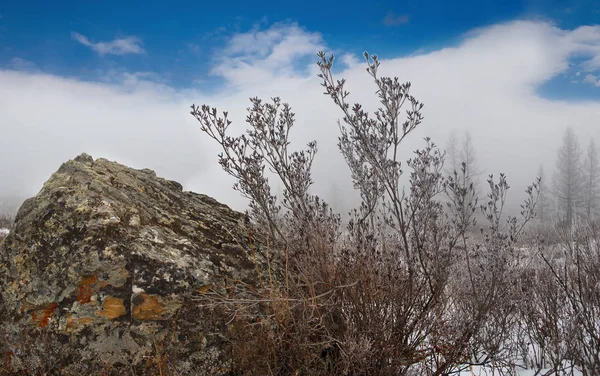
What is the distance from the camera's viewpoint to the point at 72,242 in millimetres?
2889

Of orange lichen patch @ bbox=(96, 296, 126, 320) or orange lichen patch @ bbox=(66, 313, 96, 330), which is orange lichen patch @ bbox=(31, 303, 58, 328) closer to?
orange lichen patch @ bbox=(66, 313, 96, 330)

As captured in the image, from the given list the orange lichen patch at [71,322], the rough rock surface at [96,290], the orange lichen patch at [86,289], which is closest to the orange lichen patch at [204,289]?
the rough rock surface at [96,290]

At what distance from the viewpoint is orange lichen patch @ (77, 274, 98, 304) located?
9.10ft

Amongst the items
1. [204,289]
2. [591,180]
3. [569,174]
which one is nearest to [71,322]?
[204,289]

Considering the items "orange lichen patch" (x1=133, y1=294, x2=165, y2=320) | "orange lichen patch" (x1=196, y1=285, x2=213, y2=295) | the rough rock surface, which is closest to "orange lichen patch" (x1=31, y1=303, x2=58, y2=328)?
the rough rock surface

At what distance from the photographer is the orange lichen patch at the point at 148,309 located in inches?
110

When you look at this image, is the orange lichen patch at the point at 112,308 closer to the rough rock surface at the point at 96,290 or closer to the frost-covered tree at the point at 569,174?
the rough rock surface at the point at 96,290

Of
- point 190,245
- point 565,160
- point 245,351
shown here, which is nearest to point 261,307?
point 245,351

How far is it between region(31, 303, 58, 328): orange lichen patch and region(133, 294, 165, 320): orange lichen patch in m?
0.57

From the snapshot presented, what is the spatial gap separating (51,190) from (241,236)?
1578 millimetres

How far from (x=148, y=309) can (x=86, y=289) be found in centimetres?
45

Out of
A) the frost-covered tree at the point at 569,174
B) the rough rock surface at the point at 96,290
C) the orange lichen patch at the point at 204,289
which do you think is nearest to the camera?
the rough rock surface at the point at 96,290

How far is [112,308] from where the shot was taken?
278cm

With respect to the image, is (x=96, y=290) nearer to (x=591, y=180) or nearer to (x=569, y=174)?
(x=569, y=174)
